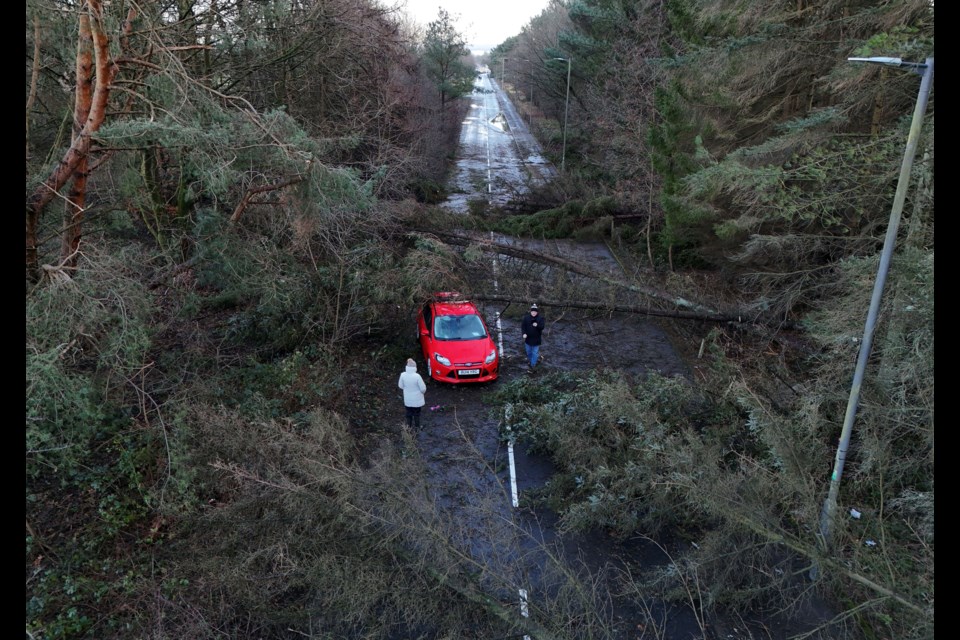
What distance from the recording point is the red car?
1261 cm

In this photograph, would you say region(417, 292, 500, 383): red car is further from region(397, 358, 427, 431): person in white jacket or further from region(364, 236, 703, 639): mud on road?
region(397, 358, 427, 431): person in white jacket

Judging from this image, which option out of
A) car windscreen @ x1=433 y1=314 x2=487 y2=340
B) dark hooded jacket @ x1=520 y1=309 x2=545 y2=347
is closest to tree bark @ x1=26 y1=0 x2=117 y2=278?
car windscreen @ x1=433 y1=314 x2=487 y2=340

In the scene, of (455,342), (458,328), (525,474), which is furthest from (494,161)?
(525,474)

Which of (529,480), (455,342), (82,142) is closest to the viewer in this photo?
(82,142)

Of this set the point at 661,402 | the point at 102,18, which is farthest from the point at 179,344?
the point at 661,402

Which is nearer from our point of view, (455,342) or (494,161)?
(455,342)

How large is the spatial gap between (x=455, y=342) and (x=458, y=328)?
19.0 inches

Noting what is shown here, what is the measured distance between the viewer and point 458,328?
13375 millimetres

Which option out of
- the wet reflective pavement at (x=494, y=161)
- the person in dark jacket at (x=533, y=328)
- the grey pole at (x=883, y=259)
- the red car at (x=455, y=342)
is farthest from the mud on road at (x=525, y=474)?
the wet reflective pavement at (x=494, y=161)

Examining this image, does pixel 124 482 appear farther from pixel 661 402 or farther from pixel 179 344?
pixel 661 402

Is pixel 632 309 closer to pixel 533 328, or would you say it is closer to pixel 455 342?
pixel 533 328

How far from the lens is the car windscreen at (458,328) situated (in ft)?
43.3

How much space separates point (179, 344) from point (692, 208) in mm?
12230

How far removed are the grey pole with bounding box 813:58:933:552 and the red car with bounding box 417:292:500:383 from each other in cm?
703
